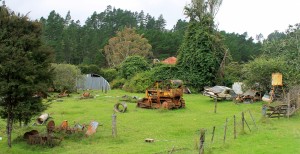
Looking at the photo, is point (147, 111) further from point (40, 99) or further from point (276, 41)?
point (276, 41)

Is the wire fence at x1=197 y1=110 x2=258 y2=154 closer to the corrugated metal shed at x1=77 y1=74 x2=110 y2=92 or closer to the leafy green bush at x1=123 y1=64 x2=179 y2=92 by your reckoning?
the leafy green bush at x1=123 y1=64 x2=179 y2=92

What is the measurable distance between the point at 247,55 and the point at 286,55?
58657mm

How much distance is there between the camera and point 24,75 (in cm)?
1700

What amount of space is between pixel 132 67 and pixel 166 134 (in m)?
31.8

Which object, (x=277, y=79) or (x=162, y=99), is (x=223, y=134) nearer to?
(x=162, y=99)

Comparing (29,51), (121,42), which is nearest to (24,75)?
(29,51)

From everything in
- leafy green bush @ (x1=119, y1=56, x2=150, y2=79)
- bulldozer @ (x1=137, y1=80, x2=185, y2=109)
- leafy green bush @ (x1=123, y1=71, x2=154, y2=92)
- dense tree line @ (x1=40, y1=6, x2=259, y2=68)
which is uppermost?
dense tree line @ (x1=40, y1=6, x2=259, y2=68)

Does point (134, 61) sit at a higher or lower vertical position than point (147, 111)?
higher

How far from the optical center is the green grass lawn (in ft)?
49.9

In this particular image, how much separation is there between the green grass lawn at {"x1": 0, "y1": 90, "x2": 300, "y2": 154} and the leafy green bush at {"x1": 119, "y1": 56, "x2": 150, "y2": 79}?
21852mm

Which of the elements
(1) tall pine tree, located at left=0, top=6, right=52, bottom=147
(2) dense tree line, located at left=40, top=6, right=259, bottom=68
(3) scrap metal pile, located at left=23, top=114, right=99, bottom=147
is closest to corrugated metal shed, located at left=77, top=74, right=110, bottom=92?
(2) dense tree line, located at left=40, top=6, right=259, bottom=68

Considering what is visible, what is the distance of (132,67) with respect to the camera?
165ft

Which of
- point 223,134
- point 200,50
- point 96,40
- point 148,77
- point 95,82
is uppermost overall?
point 96,40

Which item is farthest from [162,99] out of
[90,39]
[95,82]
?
[90,39]
